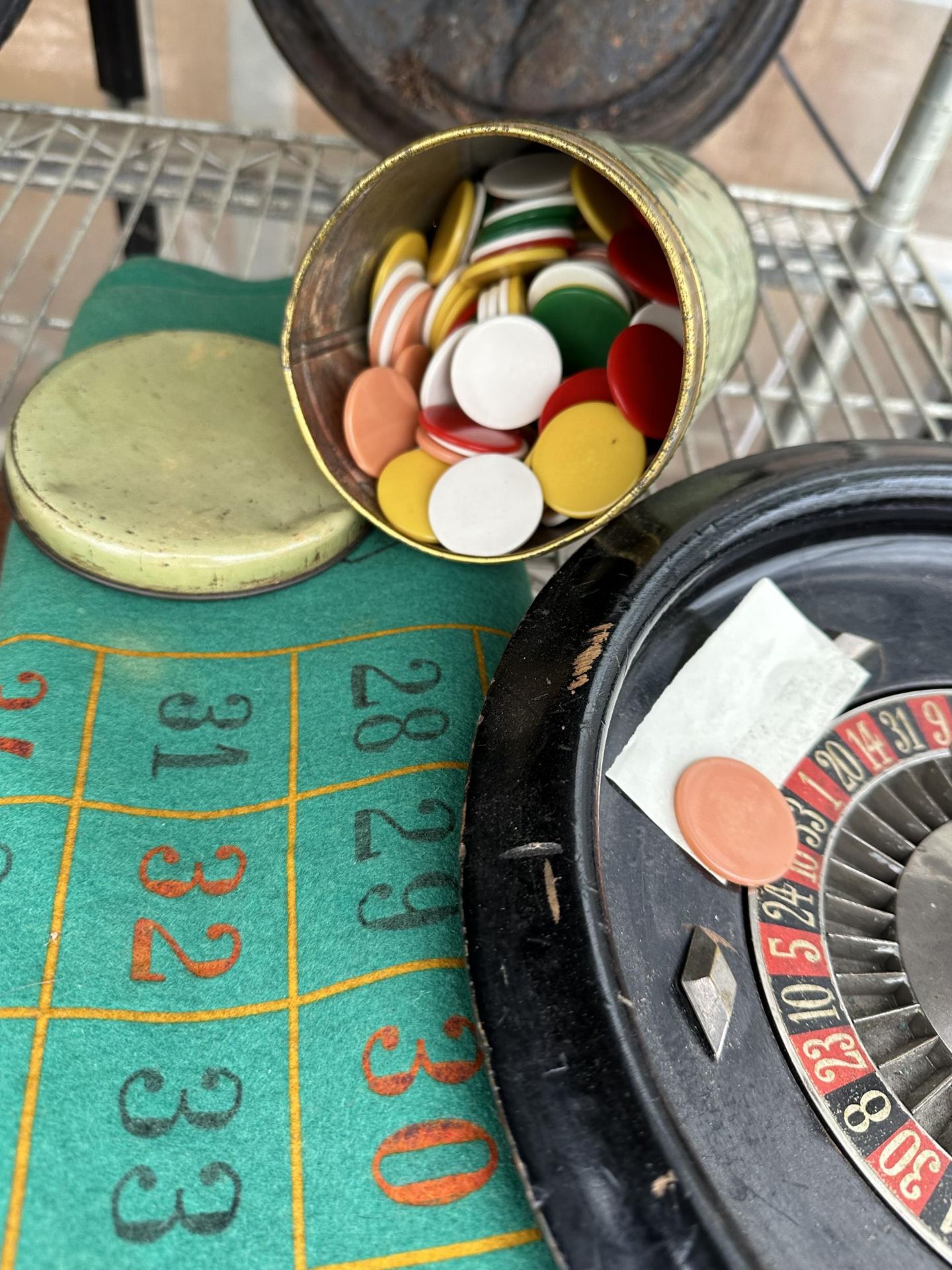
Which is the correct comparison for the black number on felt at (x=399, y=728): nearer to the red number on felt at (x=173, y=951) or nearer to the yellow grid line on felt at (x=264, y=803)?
the yellow grid line on felt at (x=264, y=803)

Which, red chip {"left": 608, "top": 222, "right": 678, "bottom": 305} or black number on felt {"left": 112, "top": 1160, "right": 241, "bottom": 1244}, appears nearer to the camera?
black number on felt {"left": 112, "top": 1160, "right": 241, "bottom": 1244}

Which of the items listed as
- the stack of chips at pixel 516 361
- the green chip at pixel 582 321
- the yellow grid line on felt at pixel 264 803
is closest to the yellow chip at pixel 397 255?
the stack of chips at pixel 516 361

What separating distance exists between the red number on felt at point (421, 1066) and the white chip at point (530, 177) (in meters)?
0.59

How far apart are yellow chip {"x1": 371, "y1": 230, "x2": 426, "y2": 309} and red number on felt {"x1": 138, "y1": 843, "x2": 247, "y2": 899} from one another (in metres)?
0.42

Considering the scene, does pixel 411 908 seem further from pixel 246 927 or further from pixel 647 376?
pixel 647 376

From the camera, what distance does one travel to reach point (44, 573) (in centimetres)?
69

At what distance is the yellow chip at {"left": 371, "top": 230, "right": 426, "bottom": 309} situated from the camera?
2.42 feet

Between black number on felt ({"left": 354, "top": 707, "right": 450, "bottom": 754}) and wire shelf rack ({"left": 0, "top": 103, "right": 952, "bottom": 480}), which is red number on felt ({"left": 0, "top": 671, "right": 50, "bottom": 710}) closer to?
black number on felt ({"left": 354, "top": 707, "right": 450, "bottom": 754})

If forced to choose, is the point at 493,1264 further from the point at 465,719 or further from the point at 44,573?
the point at 44,573

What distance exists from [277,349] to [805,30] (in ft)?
4.46

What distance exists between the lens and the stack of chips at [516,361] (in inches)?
27.0

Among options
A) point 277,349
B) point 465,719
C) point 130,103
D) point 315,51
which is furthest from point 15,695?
point 130,103

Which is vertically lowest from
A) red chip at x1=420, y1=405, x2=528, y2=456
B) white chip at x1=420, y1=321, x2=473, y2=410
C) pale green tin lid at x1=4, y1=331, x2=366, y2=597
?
pale green tin lid at x1=4, y1=331, x2=366, y2=597

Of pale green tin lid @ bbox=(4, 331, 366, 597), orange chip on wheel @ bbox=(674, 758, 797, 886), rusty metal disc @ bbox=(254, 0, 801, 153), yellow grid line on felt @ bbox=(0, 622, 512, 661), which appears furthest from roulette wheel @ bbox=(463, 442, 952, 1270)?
rusty metal disc @ bbox=(254, 0, 801, 153)
